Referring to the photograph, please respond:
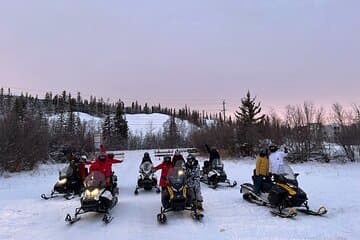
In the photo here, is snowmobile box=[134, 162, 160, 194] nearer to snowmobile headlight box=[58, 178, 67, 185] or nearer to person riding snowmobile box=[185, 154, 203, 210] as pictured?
snowmobile headlight box=[58, 178, 67, 185]

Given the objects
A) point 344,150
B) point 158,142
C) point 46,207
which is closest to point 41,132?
point 46,207

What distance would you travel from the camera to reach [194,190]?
10.6m

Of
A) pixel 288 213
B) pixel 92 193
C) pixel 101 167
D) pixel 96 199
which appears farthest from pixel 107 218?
pixel 288 213

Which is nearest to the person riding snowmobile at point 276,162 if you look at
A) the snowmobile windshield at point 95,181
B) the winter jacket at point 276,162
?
the winter jacket at point 276,162

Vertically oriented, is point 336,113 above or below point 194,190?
above

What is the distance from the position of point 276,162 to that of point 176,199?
333 cm

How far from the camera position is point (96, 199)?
31.2 ft

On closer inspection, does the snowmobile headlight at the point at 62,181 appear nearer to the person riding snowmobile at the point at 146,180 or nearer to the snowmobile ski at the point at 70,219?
the person riding snowmobile at the point at 146,180

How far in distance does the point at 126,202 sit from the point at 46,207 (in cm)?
261

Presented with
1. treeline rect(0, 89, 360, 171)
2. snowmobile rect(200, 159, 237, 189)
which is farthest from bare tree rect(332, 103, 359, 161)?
snowmobile rect(200, 159, 237, 189)

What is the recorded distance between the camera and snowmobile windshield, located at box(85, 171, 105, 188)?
9.95 meters

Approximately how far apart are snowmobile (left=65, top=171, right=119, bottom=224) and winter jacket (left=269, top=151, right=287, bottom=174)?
495 cm

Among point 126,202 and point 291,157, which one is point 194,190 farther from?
point 291,157

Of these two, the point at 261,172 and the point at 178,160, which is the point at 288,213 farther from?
Answer: the point at 178,160
